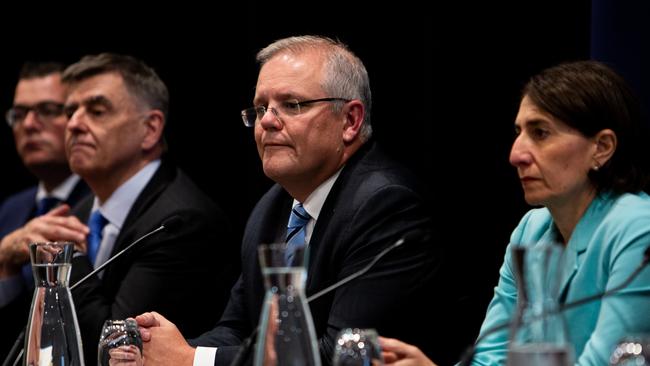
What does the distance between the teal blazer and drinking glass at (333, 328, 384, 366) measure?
66cm

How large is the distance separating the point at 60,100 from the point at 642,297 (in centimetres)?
317

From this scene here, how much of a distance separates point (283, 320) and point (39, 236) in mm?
2268

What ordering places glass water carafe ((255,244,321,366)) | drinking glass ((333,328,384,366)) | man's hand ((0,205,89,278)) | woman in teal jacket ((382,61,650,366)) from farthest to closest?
man's hand ((0,205,89,278)) → woman in teal jacket ((382,61,650,366)) → drinking glass ((333,328,384,366)) → glass water carafe ((255,244,321,366))

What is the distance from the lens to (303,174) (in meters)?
3.12

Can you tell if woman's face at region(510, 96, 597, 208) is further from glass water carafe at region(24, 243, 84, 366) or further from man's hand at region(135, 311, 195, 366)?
glass water carafe at region(24, 243, 84, 366)

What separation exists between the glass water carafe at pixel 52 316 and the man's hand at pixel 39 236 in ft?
4.89

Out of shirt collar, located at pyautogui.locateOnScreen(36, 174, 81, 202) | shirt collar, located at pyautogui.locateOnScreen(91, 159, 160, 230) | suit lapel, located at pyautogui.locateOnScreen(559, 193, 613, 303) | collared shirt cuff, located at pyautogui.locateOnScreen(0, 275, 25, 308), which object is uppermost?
suit lapel, located at pyautogui.locateOnScreen(559, 193, 613, 303)

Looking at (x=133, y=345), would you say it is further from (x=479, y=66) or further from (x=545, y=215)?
(x=479, y=66)

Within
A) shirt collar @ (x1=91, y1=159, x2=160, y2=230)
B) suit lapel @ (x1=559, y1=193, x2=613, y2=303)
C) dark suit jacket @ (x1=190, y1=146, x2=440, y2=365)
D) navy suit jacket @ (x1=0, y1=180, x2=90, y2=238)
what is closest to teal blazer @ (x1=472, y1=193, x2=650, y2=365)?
suit lapel @ (x1=559, y1=193, x2=613, y2=303)

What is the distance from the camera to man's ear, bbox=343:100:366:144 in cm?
319

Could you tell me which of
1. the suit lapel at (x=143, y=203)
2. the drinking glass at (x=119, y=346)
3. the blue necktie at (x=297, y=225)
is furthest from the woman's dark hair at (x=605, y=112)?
the suit lapel at (x=143, y=203)

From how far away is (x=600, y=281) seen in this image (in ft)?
8.30

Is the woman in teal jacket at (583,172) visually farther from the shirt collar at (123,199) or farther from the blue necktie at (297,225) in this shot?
the shirt collar at (123,199)

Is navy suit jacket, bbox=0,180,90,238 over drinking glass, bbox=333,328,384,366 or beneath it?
beneath
